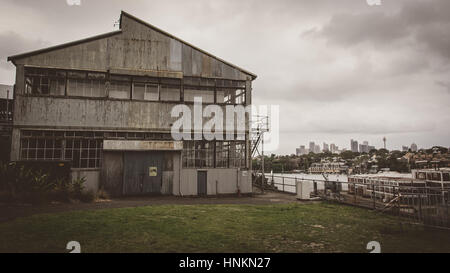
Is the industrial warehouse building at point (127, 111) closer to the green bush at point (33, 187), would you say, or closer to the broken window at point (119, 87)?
the broken window at point (119, 87)

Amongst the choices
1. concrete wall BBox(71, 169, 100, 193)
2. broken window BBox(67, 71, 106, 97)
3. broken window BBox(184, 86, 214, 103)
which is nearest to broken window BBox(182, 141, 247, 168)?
broken window BBox(184, 86, 214, 103)

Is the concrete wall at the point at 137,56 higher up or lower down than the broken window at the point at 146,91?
higher up

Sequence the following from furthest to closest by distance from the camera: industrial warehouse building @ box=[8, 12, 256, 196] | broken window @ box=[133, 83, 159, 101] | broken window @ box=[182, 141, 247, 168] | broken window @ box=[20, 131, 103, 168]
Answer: broken window @ box=[182, 141, 247, 168] → broken window @ box=[133, 83, 159, 101] → industrial warehouse building @ box=[8, 12, 256, 196] → broken window @ box=[20, 131, 103, 168]

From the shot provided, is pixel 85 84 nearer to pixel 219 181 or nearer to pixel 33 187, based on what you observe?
pixel 33 187

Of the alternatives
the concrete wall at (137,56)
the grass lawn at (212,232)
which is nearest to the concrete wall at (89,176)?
the grass lawn at (212,232)

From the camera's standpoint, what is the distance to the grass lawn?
691 cm

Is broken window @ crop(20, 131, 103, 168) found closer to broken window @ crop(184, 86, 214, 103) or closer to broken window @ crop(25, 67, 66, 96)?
broken window @ crop(25, 67, 66, 96)

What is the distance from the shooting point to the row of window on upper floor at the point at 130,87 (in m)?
16.6

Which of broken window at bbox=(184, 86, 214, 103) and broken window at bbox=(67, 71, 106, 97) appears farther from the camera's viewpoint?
broken window at bbox=(184, 86, 214, 103)

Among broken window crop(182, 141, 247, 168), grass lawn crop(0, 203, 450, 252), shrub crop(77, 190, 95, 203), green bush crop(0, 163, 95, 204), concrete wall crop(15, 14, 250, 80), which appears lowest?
grass lawn crop(0, 203, 450, 252)

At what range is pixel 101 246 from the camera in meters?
6.75

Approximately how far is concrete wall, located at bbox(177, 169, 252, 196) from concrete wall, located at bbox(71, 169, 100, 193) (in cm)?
475

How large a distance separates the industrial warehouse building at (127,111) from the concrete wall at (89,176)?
0.19 feet

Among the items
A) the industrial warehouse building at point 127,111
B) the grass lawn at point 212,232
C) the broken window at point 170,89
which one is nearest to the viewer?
the grass lawn at point 212,232
